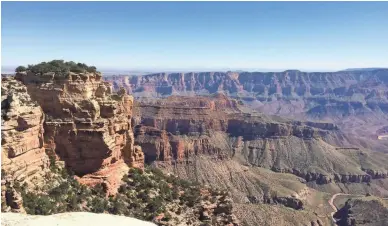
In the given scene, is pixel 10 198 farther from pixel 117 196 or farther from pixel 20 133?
pixel 117 196

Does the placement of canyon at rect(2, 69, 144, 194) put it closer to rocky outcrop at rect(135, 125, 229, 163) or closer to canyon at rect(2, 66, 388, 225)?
canyon at rect(2, 66, 388, 225)

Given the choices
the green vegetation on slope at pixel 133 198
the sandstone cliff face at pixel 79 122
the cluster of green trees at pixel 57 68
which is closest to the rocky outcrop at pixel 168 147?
the green vegetation on slope at pixel 133 198

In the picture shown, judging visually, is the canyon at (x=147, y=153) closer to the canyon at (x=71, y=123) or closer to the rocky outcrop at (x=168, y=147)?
the canyon at (x=71, y=123)

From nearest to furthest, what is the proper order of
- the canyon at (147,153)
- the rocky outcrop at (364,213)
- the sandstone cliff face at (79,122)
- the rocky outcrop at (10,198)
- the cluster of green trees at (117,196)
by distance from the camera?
1. the rocky outcrop at (10,198)
2. the cluster of green trees at (117,196)
3. the canyon at (147,153)
4. the sandstone cliff face at (79,122)
5. the rocky outcrop at (364,213)

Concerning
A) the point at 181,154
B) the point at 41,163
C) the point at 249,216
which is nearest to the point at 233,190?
the point at 181,154

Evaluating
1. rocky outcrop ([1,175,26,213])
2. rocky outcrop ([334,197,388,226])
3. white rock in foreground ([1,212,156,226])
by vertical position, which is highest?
white rock in foreground ([1,212,156,226])

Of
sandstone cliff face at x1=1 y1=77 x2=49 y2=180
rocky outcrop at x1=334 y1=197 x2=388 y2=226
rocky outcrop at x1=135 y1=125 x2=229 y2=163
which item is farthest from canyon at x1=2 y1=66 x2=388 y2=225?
rocky outcrop at x1=334 y1=197 x2=388 y2=226
